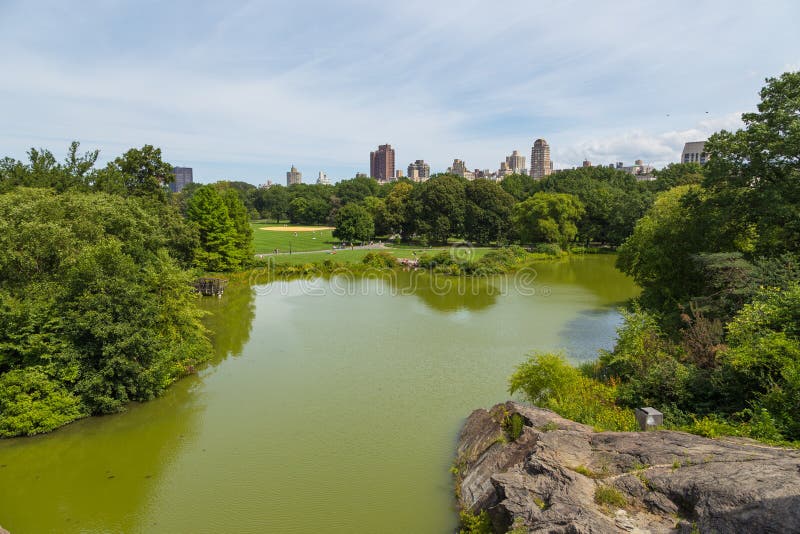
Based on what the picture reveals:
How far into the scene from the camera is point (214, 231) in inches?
1391

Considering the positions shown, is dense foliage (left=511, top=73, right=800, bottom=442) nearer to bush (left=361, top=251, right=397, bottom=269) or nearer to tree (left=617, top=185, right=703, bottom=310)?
tree (left=617, top=185, right=703, bottom=310)

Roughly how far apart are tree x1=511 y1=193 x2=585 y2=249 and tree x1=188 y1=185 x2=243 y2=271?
29.6 m

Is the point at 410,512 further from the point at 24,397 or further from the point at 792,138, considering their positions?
the point at 792,138

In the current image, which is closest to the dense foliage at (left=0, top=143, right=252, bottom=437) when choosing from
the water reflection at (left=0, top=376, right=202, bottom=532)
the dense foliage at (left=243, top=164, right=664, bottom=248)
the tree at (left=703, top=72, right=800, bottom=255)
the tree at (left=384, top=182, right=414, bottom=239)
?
the water reflection at (left=0, top=376, right=202, bottom=532)

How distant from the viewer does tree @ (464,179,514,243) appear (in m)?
55.6

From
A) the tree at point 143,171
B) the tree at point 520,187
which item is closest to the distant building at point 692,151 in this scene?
the tree at point 520,187

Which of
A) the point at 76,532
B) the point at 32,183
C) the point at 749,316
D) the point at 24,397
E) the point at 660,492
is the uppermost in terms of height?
the point at 32,183

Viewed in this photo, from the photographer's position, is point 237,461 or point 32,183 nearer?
point 237,461

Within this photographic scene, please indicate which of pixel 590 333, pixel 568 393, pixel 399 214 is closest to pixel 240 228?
pixel 399 214

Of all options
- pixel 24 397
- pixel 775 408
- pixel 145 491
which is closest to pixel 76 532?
pixel 145 491

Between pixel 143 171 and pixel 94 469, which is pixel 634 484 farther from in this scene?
pixel 143 171

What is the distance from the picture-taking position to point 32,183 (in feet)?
75.6

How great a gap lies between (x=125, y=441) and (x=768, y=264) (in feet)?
59.6

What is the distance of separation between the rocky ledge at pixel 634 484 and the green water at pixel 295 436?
2241 mm
